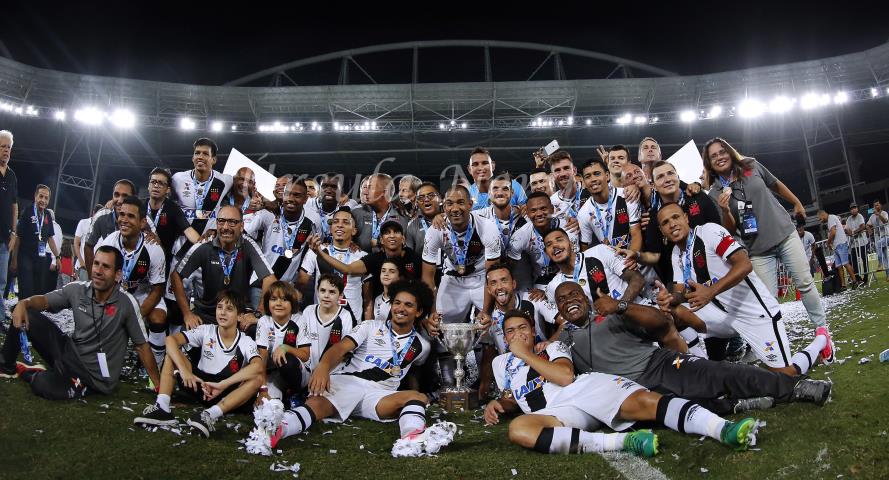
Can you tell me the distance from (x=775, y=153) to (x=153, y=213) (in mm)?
27593

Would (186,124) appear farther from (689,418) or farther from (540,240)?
(689,418)

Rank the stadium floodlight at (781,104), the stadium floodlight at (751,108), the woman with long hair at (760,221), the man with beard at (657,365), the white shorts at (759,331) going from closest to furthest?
1. the man with beard at (657,365)
2. the white shorts at (759,331)
3. the woman with long hair at (760,221)
4. the stadium floodlight at (781,104)
5. the stadium floodlight at (751,108)

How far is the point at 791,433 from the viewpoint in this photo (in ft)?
11.6

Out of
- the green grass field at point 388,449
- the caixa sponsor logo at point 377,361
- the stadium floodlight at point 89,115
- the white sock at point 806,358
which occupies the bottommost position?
the green grass field at point 388,449

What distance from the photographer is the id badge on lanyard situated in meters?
5.75

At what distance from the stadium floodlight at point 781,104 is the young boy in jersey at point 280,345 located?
2320 centimetres

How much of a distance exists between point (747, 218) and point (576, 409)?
115 inches

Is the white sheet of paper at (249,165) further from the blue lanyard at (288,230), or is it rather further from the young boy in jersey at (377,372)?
the young boy in jersey at (377,372)

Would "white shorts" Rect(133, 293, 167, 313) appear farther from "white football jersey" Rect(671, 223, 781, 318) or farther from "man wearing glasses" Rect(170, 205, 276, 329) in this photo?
"white football jersey" Rect(671, 223, 781, 318)

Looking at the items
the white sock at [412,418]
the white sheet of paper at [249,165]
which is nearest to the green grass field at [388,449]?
the white sock at [412,418]

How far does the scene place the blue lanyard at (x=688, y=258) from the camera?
5273 mm

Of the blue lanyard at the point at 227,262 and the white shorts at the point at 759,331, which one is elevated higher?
the blue lanyard at the point at 227,262

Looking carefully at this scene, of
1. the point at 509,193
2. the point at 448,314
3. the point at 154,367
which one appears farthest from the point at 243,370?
the point at 509,193

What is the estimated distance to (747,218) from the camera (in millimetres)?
5789
